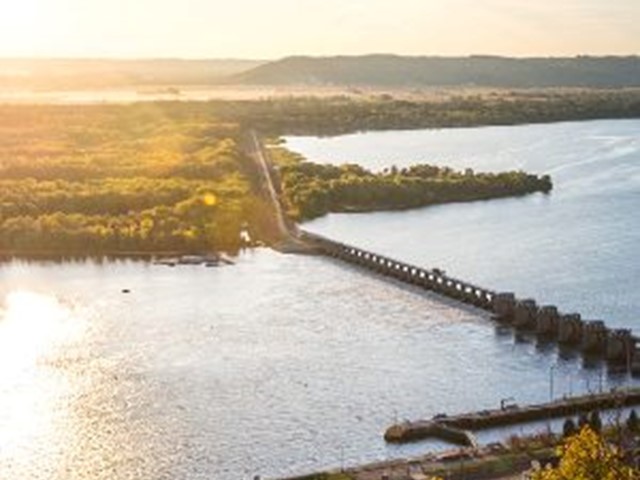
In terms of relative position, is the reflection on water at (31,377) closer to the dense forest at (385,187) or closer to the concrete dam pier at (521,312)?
the concrete dam pier at (521,312)

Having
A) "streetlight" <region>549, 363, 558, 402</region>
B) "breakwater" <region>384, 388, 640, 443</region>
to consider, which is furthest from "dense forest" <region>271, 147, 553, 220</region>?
"breakwater" <region>384, 388, 640, 443</region>

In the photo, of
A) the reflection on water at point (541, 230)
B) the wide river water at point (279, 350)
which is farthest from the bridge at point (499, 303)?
the reflection on water at point (541, 230)

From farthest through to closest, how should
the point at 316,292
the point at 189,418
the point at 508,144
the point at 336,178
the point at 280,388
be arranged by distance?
1. the point at 508,144
2. the point at 336,178
3. the point at 316,292
4. the point at 280,388
5. the point at 189,418

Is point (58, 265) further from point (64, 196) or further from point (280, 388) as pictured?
point (280, 388)

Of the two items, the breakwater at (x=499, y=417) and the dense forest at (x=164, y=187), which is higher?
the dense forest at (x=164, y=187)

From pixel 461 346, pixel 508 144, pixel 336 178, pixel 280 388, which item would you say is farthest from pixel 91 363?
pixel 508 144

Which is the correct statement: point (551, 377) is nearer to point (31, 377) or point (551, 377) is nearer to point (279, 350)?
point (279, 350)
